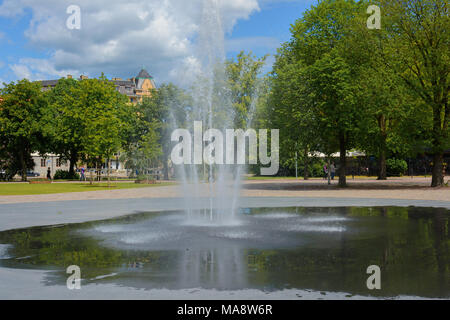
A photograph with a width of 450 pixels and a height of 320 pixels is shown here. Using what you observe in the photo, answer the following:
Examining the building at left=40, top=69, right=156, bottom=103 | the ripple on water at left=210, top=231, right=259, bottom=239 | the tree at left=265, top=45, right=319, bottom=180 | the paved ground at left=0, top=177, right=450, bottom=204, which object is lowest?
the paved ground at left=0, top=177, right=450, bottom=204

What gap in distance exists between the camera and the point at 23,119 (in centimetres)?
6200

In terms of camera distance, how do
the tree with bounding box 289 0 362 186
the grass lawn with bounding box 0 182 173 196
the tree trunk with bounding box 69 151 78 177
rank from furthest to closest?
the tree trunk with bounding box 69 151 78 177 → the tree with bounding box 289 0 362 186 → the grass lawn with bounding box 0 182 173 196

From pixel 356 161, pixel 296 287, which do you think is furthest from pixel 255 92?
pixel 296 287

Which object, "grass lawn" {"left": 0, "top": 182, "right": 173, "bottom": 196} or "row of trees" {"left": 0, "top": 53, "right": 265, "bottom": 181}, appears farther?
"row of trees" {"left": 0, "top": 53, "right": 265, "bottom": 181}

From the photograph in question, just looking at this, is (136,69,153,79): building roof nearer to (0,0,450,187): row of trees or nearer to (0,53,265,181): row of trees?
(0,53,265,181): row of trees

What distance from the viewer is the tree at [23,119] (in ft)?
201

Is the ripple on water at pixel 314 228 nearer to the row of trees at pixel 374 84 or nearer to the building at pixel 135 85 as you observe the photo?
the row of trees at pixel 374 84

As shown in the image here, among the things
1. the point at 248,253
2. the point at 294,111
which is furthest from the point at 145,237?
the point at 294,111

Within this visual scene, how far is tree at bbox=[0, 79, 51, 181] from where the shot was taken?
6125cm

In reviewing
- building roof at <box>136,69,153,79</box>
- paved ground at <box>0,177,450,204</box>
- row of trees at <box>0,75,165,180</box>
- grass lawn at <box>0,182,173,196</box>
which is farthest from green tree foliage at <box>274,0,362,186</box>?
building roof at <box>136,69,153,79</box>

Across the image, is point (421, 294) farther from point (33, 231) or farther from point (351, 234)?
point (33, 231)

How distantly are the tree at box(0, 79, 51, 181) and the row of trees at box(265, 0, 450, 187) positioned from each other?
3959cm

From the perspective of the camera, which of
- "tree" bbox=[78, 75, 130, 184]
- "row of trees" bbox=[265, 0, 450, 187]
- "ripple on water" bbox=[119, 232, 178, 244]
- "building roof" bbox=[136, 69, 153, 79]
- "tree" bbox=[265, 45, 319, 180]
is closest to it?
"ripple on water" bbox=[119, 232, 178, 244]
